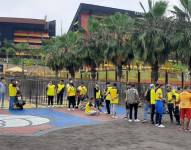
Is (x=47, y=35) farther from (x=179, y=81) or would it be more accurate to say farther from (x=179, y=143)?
(x=179, y=143)

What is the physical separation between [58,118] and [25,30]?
133 meters

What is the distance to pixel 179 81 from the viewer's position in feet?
101

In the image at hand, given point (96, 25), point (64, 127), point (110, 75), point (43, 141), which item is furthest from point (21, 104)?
point (96, 25)

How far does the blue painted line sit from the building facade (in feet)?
408

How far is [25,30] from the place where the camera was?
15175cm

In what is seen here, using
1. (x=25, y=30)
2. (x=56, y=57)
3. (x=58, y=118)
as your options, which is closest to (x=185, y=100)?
(x=58, y=118)

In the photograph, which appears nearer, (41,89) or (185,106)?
(185,106)

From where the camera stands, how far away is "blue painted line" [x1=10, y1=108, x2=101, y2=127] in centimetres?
1955

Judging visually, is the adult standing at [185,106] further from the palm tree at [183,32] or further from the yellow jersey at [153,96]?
the palm tree at [183,32]

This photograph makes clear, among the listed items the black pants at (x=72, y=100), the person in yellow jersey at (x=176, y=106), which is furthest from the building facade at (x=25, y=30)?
the person in yellow jersey at (x=176, y=106)

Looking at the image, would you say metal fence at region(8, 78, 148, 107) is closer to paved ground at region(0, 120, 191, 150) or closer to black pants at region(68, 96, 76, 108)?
black pants at region(68, 96, 76, 108)

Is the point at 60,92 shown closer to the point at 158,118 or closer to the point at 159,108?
the point at 158,118

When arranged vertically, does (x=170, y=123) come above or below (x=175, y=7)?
below

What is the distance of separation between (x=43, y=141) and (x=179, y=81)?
1836cm
